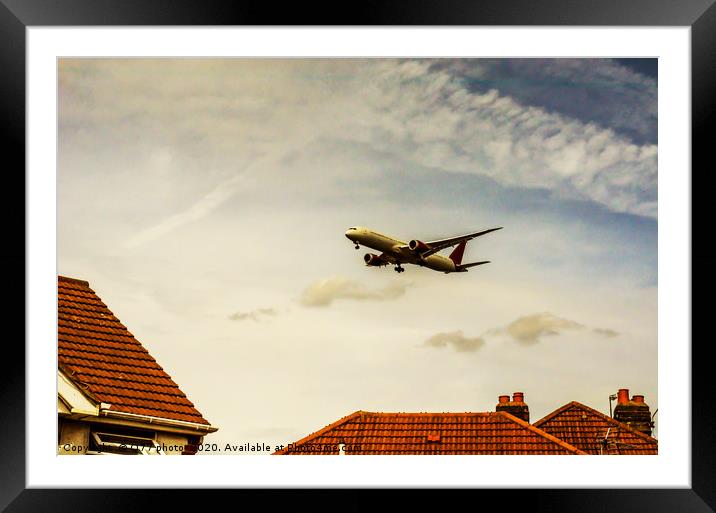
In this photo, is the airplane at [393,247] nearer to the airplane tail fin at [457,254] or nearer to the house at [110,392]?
the airplane tail fin at [457,254]

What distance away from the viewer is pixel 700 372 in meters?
4.38

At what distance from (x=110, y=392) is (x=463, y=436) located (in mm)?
4888

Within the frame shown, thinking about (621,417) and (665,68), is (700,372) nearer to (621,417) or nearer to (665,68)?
(665,68)

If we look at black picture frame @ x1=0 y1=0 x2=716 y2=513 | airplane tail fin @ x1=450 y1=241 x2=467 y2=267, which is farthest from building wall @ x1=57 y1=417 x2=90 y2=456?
airplane tail fin @ x1=450 y1=241 x2=467 y2=267

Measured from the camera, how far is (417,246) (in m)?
23.5

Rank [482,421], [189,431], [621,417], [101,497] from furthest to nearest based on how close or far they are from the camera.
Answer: [621,417], [482,421], [189,431], [101,497]

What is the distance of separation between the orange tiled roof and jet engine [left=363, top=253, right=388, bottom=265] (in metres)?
14.3

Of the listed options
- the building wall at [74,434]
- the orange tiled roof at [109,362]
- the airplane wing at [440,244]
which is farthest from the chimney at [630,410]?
the building wall at [74,434]

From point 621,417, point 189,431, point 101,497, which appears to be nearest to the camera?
point 101,497

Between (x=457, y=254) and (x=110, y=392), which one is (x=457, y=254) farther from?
(x=110, y=392)

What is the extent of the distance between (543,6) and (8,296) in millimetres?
2678

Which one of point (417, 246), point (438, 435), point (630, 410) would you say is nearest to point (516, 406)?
point (630, 410)

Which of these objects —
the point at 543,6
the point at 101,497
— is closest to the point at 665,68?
the point at 543,6

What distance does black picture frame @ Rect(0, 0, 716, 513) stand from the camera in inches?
171
